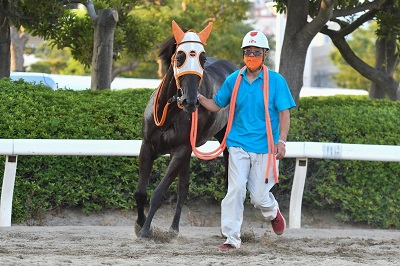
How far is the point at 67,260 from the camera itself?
21.3 ft

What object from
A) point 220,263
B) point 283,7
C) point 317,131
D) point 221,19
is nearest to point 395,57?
point 283,7

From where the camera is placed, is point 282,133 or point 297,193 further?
point 297,193

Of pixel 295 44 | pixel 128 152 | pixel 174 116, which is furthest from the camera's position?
pixel 295 44

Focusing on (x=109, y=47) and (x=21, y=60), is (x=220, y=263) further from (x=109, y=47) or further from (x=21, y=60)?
(x=21, y=60)

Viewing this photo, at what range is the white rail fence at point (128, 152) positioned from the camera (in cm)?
905

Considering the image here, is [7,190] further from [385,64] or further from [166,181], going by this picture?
[385,64]

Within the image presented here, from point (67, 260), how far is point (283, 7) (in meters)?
8.23

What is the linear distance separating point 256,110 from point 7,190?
287 centimetres

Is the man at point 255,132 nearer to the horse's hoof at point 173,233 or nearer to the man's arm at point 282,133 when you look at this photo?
the man's arm at point 282,133

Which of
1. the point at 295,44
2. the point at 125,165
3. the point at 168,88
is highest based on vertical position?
the point at 295,44

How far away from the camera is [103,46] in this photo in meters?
11.9

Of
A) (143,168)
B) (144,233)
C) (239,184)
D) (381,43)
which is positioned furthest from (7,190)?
(381,43)

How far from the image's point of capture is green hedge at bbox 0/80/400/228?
31.3 ft

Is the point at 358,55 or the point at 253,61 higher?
the point at 358,55
